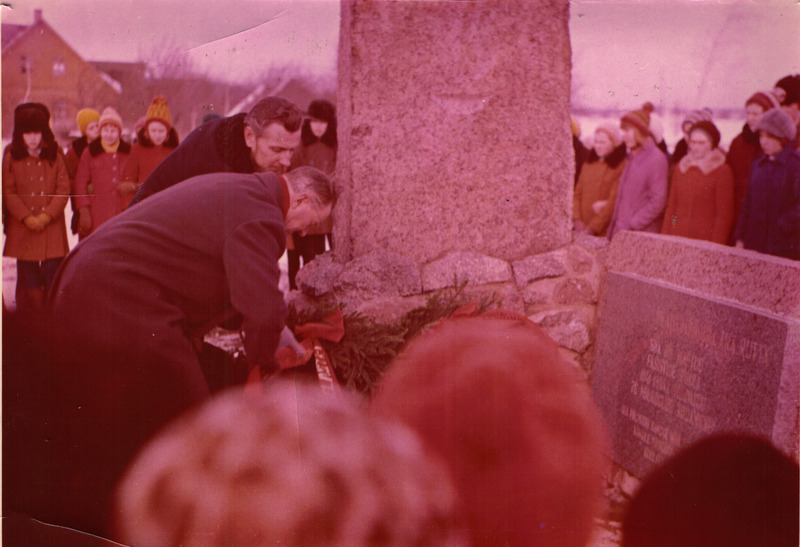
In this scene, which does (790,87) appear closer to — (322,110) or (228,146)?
(322,110)

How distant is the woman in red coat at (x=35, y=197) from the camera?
2.66 m

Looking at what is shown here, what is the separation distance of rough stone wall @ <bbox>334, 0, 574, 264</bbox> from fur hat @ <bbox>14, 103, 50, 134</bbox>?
1050 mm

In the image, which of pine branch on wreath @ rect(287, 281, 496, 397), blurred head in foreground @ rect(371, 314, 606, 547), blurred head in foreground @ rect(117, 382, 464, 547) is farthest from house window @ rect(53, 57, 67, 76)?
blurred head in foreground @ rect(371, 314, 606, 547)

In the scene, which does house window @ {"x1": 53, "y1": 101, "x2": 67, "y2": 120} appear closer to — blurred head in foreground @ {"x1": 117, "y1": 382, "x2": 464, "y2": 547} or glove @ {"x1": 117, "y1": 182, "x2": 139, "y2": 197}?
glove @ {"x1": 117, "y1": 182, "x2": 139, "y2": 197}

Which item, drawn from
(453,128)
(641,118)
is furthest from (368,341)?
(641,118)

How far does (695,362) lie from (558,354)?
19.9 inches

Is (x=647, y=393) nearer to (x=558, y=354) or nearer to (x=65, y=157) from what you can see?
(x=558, y=354)

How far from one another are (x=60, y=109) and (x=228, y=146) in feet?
2.04

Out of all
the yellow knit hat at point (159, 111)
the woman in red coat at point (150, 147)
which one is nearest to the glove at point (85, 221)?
the woman in red coat at point (150, 147)

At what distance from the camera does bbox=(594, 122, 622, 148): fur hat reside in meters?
2.75

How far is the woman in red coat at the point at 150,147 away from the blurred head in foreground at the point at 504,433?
1.12m

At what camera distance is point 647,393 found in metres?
3.02

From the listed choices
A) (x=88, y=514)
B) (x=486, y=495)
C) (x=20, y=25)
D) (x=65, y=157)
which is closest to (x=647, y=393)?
(x=486, y=495)

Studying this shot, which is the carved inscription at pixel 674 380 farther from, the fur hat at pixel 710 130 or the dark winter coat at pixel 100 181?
the dark winter coat at pixel 100 181
